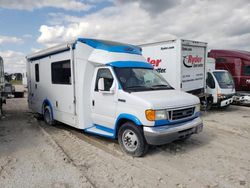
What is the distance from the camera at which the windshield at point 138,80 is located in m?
5.89

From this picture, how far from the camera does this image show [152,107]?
16.5 ft

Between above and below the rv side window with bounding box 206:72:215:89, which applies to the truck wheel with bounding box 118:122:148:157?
below

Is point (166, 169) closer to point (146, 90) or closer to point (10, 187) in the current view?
point (146, 90)

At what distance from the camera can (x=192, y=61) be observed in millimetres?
10352

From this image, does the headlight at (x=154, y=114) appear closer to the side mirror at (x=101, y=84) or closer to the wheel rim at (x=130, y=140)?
the wheel rim at (x=130, y=140)

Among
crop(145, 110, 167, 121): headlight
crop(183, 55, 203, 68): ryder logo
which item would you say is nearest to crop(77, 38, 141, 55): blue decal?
crop(145, 110, 167, 121): headlight

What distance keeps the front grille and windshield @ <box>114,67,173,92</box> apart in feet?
2.99

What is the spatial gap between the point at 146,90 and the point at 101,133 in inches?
66.4

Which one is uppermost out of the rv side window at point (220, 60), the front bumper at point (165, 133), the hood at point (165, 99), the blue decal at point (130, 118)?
the rv side window at point (220, 60)

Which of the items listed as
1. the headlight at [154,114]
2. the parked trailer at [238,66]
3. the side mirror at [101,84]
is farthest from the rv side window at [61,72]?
the parked trailer at [238,66]

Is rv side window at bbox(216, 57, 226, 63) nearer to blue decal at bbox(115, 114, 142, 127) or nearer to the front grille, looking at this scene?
the front grille

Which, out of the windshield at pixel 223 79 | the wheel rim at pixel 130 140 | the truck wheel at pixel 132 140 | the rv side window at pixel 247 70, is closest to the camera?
the truck wheel at pixel 132 140

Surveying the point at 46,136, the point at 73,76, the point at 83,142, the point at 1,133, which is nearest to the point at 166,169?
the point at 83,142

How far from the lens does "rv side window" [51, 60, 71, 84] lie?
729 cm
